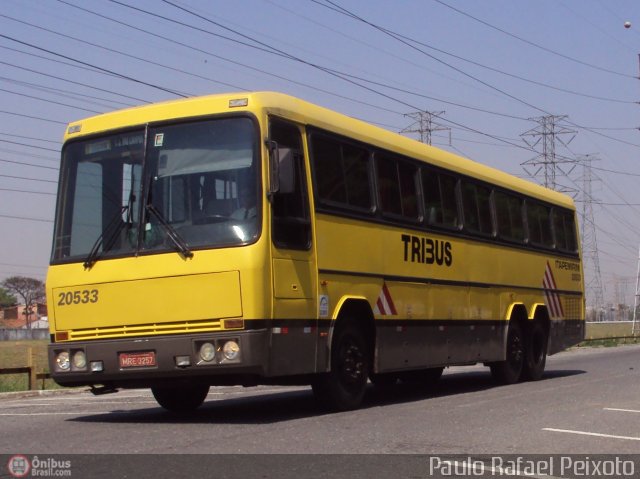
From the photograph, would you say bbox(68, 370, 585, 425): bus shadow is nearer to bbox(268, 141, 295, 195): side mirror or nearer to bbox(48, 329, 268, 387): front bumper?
bbox(48, 329, 268, 387): front bumper

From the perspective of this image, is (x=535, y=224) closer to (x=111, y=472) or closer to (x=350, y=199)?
(x=350, y=199)

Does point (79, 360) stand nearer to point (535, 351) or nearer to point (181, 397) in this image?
point (181, 397)

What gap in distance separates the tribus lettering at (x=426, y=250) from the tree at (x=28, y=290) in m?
116

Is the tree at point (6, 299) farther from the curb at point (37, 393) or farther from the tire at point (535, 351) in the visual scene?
the tire at point (535, 351)

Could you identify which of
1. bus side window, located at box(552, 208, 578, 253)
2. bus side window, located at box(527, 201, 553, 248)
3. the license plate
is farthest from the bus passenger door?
bus side window, located at box(552, 208, 578, 253)

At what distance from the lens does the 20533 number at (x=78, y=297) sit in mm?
11352

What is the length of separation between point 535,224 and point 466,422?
8.87 meters

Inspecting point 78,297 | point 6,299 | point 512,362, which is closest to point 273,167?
point 78,297

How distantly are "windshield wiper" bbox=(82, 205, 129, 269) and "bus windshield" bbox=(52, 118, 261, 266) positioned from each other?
0.04 ft

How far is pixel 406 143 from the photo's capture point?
47.9 ft

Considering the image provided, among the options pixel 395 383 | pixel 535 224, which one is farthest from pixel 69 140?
pixel 535 224

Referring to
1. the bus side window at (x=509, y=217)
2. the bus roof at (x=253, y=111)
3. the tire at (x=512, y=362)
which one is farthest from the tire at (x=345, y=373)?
the bus side window at (x=509, y=217)

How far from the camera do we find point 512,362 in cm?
1781

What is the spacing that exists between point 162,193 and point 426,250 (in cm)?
465
